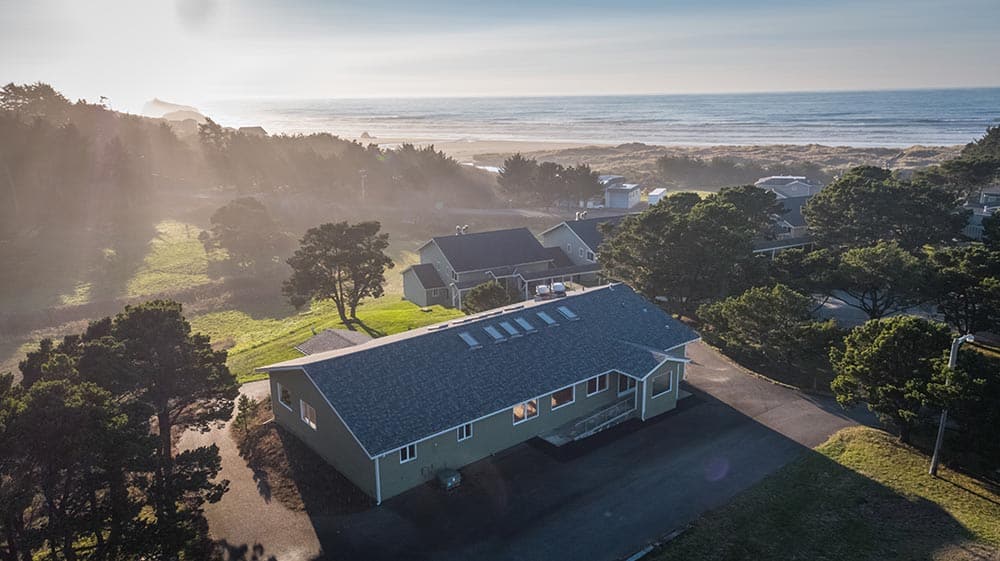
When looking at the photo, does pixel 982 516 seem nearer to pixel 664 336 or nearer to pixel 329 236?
pixel 664 336

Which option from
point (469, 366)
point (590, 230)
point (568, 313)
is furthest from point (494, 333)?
point (590, 230)

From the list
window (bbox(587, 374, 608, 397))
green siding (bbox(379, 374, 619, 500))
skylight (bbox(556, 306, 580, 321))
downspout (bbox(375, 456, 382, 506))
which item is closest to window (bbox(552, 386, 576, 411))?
green siding (bbox(379, 374, 619, 500))

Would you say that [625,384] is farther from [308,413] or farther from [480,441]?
[308,413]

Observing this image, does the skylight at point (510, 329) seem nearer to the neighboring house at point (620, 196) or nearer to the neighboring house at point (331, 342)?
the neighboring house at point (331, 342)

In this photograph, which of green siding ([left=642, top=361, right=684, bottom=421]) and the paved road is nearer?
the paved road

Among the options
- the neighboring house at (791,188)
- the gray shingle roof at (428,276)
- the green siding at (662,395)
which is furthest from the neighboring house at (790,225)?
the green siding at (662,395)

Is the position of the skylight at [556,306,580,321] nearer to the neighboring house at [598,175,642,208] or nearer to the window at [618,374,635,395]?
the window at [618,374,635,395]
